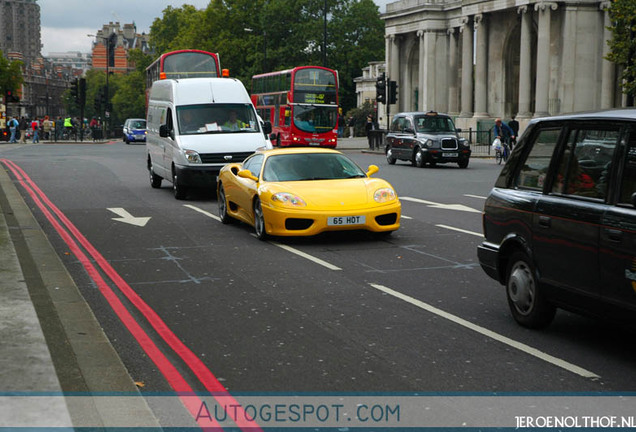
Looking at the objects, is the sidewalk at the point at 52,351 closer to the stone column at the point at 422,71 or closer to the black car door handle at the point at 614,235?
the black car door handle at the point at 614,235

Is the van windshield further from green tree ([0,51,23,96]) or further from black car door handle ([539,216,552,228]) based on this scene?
green tree ([0,51,23,96])

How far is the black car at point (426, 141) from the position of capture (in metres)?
31.1

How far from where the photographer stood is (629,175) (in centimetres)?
598

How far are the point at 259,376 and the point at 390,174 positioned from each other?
22025 mm

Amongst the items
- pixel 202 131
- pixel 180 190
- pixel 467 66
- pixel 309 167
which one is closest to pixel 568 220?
pixel 309 167

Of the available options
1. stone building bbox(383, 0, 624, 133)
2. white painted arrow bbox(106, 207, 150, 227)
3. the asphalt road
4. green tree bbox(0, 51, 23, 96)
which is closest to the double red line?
the asphalt road

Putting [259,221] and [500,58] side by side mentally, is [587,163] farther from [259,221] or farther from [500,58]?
[500,58]

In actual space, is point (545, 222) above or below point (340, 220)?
above

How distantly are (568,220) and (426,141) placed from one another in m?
25.0

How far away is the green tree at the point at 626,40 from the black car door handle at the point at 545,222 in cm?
2232

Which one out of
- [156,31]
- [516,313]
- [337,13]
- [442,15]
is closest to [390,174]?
[516,313]

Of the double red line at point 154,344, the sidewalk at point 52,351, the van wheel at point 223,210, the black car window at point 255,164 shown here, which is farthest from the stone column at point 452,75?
the sidewalk at point 52,351

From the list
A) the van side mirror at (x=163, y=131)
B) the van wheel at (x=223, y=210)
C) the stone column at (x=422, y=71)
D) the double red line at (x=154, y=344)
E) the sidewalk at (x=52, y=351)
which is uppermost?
the stone column at (x=422, y=71)

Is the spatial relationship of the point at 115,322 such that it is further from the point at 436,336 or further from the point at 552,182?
the point at 552,182
